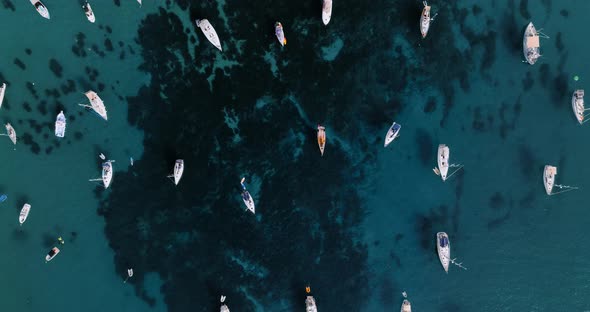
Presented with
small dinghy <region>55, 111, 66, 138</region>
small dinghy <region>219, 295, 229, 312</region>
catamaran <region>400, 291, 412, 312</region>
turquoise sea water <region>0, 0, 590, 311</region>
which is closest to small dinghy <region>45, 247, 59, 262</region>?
turquoise sea water <region>0, 0, 590, 311</region>

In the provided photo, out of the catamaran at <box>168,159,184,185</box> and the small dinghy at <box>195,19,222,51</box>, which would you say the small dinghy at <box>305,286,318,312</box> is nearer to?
the catamaran at <box>168,159,184,185</box>

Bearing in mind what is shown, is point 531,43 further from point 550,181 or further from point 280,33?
point 280,33

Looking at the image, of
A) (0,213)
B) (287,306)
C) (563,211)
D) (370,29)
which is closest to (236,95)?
(370,29)

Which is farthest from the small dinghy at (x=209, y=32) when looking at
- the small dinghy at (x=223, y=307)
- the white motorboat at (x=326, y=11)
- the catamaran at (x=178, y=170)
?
the small dinghy at (x=223, y=307)

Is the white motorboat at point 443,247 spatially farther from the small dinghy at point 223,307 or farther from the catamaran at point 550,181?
the small dinghy at point 223,307

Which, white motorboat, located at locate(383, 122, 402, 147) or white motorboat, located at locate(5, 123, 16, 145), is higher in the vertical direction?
white motorboat, located at locate(5, 123, 16, 145)
